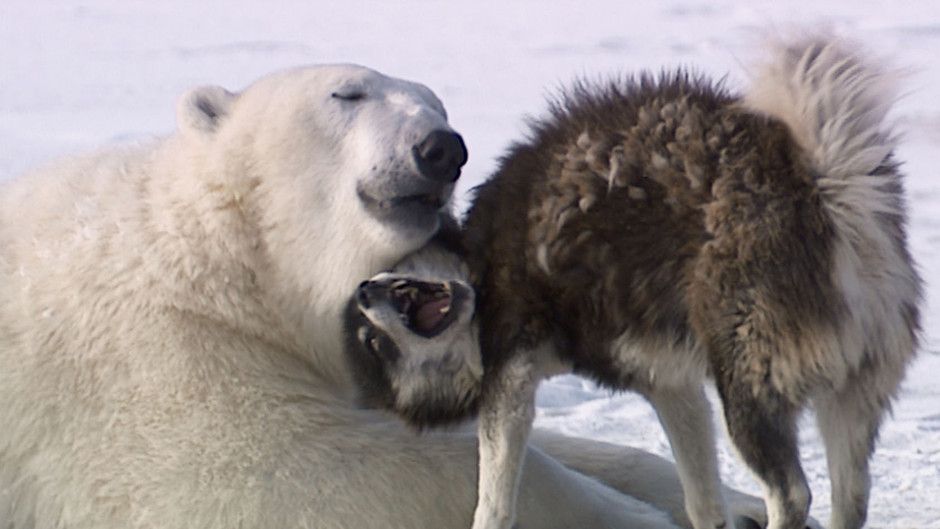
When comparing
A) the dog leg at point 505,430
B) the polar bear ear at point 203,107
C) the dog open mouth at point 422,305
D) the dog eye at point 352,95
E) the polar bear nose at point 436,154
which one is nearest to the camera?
the dog leg at point 505,430

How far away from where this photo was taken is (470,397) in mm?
4137

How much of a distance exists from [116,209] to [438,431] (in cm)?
99

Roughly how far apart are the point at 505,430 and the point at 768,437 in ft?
2.05

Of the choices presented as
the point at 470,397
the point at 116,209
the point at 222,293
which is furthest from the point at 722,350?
the point at 116,209

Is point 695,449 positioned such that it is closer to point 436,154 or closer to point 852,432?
point 852,432

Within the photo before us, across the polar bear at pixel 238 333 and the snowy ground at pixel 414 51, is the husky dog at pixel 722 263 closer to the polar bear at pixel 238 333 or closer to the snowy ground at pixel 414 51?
the polar bear at pixel 238 333

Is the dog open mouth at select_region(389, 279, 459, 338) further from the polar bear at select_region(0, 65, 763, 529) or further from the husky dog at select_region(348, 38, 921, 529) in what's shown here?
the polar bear at select_region(0, 65, 763, 529)

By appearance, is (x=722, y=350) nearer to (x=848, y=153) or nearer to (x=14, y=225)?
(x=848, y=153)

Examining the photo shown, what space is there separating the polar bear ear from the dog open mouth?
0.78 m

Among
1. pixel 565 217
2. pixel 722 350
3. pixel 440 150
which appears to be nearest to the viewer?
pixel 722 350

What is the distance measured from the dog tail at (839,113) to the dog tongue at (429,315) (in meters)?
0.86

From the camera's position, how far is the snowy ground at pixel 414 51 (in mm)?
10203

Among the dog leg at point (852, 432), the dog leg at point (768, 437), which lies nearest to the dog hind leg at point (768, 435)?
the dog leg at point (768, 437)

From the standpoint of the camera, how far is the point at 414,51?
13.1m
